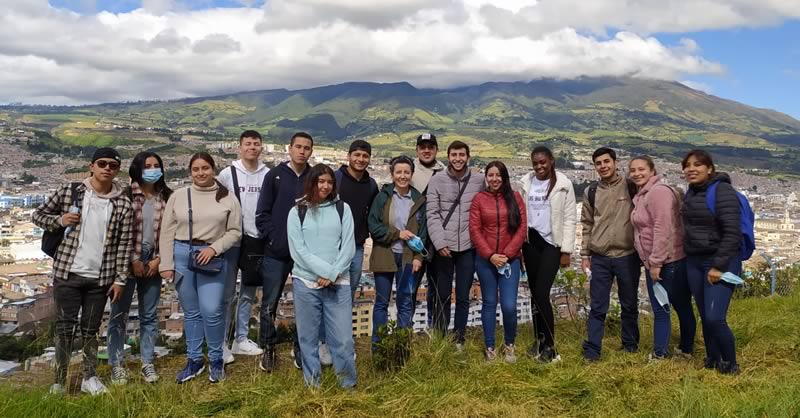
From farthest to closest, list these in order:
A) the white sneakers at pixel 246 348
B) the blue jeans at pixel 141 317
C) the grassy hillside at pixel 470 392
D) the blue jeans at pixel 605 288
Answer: the white sneakers at pixel 246 348 < the blue jeans at pixel 605 288 < the blue jeans at pixel 141 317 < the grassy hillside at pixel 470 392

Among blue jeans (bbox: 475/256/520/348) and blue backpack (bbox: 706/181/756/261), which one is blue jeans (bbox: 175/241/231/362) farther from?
blue backpack (bbox: 706/181/756/261)

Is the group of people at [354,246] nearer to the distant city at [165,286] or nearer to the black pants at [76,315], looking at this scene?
the black pants at [76,315]

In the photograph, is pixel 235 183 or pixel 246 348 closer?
pixel 235 183

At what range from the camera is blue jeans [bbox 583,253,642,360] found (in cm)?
382

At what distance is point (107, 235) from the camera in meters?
3.20

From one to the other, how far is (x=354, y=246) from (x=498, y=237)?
3.94 feet

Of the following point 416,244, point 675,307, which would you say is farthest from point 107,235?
point 675,307

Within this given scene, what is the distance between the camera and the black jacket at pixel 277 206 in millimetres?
3498

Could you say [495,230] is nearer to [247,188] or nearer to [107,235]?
[247,188]

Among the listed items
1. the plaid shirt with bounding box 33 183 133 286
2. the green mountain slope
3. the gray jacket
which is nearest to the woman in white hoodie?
the gray jacket

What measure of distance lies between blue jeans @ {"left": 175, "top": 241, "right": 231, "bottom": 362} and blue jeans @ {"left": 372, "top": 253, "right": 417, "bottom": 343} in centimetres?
115

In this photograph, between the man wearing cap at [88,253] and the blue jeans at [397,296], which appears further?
the blue jeans at [397,296]

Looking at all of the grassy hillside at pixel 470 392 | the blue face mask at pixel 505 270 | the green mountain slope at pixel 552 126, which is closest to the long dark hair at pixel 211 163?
the grassy hillside at pixel 470 392

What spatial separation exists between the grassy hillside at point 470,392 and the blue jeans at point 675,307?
16cm
